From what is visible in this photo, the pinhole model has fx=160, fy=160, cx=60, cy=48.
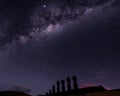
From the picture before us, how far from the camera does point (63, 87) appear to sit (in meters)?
25.1

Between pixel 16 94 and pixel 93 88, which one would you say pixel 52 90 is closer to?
pixel 16 94

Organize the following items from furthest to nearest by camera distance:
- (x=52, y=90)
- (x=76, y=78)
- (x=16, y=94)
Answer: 1. (x=52, y=90)
2. (x=76, y=78)
3. (x=16, y=94)

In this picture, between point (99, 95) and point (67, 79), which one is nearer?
point (99, 95)

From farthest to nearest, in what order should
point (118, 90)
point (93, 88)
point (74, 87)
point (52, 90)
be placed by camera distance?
1. point (52, 90)
2. point (74, 87)
3. point (93, 88)
4. point (118, 90)

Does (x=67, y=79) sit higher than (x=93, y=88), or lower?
higher

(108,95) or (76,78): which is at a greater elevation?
(76,78)

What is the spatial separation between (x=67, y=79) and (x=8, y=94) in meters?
9.38

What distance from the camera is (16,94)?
63.8 ft

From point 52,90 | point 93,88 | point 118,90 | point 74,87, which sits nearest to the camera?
point 118,90

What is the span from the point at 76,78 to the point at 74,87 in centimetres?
217

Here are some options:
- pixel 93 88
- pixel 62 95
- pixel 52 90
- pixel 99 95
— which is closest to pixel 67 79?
pixel 62 95

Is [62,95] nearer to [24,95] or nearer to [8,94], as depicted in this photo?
[24,95]

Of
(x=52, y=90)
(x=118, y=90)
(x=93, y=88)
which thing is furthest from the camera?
(x=52, y=90)

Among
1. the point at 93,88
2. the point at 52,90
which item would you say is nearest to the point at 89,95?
the point at 93,88
